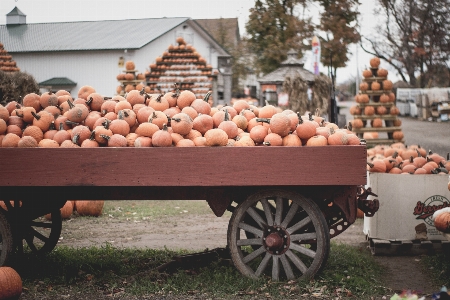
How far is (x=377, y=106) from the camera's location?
14719 millimetres

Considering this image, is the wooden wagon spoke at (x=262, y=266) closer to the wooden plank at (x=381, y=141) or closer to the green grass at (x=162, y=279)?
the green grass at (x=162, y=279)

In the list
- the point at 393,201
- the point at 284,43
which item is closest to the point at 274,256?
the point at 393,201

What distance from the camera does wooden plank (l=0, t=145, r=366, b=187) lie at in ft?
16.5

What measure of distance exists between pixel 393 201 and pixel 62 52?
39.4m

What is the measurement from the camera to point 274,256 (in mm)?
5238

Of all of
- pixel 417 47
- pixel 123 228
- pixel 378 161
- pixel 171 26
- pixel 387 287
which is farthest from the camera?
pixel 171 26

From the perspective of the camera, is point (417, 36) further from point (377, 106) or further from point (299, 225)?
point (299, 225)

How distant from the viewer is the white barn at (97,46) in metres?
41.3

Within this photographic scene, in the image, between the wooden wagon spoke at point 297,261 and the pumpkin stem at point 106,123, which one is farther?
the pumpkin stem at point 106,123

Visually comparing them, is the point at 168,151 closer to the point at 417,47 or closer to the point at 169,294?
the point at 169,294

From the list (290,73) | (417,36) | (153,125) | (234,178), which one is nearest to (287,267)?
(234,178)

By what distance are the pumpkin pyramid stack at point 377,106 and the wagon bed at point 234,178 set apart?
31.2 ft

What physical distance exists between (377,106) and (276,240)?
10.2 meters

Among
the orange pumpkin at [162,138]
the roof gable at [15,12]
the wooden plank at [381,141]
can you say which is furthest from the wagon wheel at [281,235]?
the roof gable at [15,12]
